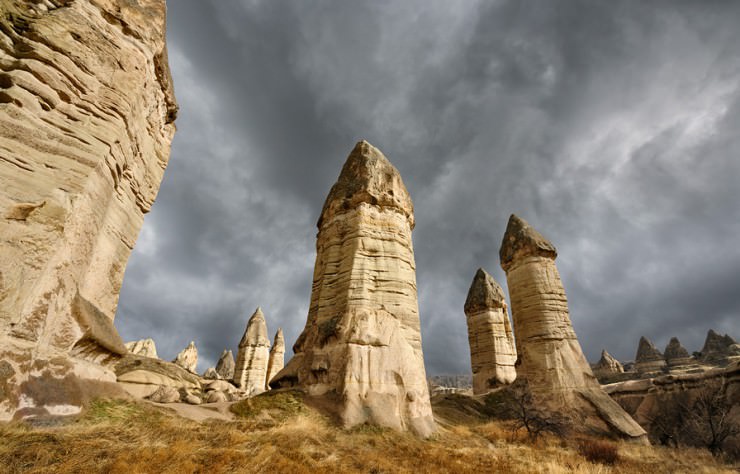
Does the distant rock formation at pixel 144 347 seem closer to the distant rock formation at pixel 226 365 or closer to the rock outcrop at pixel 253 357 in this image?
the distant rock formation at pixel 226 365

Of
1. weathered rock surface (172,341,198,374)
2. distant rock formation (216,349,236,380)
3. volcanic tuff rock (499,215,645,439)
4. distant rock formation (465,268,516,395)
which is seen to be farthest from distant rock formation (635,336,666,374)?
weathered rock surface (172,341,198,374)

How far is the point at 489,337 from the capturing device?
20.9m

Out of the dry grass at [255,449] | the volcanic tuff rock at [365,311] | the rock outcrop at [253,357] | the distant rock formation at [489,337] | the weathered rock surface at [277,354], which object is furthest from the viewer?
the weathered rock surface at [277,354]

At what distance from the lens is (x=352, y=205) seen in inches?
484

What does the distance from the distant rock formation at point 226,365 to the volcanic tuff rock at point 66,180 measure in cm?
3122

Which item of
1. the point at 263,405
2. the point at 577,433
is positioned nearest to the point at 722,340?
the point at 577,433

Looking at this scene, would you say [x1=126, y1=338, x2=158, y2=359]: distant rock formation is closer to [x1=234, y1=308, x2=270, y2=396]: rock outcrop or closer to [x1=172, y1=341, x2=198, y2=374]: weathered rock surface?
[x1=172, y1=341, x2=198, y2=374]: weathered rock surface

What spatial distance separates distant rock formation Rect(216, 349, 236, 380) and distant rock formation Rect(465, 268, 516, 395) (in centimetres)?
2394

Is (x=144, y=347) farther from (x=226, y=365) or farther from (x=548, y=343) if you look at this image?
(x=548, y=343)

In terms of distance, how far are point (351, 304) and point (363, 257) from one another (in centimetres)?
165

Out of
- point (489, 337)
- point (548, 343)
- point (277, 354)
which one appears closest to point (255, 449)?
point (548, 343)

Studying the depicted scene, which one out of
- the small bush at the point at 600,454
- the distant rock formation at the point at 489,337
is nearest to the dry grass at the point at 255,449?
the small bush at the point at 600,454

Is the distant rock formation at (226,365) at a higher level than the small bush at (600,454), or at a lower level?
higher

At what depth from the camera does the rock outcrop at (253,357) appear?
27.0 metres
